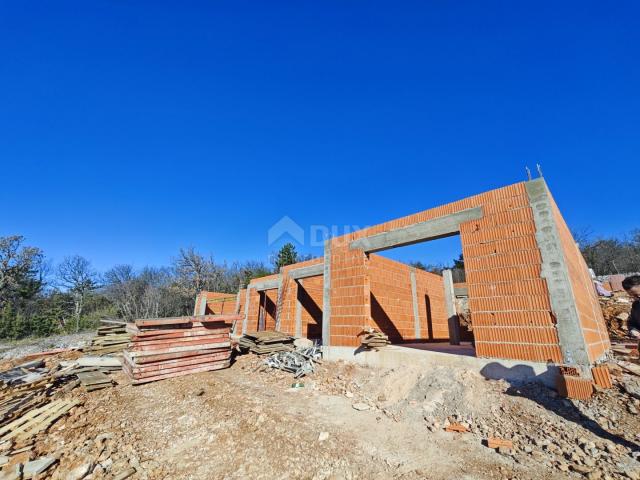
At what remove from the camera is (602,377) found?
443 centimetres

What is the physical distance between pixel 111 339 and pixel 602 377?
1431 cm

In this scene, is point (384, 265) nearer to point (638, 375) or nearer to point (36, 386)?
point (638, 375)

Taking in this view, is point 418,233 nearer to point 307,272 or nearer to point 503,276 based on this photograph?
point 503,276

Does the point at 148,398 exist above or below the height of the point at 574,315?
A: below

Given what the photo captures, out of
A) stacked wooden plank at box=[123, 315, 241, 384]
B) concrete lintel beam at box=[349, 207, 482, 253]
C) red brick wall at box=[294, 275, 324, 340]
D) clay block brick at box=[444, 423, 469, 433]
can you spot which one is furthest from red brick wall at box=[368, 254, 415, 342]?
clay block brick at box=[444, 423, 469, 433]

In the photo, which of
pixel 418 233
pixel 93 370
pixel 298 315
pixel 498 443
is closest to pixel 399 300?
pixel 298 315

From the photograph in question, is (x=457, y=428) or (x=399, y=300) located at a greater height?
(x=399, y=300)

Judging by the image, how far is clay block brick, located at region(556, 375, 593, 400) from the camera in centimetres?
429

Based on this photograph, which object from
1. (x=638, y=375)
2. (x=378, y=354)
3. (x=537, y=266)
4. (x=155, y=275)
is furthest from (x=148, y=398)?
(x=155, y=275)

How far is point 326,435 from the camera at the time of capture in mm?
4066

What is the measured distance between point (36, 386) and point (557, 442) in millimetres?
10504

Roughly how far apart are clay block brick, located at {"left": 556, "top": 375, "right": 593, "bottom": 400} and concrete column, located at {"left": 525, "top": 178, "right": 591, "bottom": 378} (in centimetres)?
32

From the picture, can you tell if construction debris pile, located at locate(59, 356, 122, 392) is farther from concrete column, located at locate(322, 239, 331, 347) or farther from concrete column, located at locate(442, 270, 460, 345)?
concrete column, located at locate(442, 270, 460, 345)

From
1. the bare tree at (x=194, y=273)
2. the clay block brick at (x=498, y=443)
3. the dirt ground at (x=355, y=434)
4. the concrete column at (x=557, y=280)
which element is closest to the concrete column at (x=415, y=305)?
the dirt ground at (x=355, y=434)
